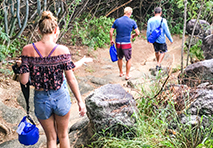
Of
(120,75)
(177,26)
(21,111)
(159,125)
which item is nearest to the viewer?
(159,125)

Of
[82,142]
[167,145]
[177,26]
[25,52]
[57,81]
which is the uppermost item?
[177,26]

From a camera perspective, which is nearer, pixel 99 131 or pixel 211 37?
pixel 99 131

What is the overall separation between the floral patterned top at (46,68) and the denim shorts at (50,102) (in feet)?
0.22

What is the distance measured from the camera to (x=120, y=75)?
6.12 metres

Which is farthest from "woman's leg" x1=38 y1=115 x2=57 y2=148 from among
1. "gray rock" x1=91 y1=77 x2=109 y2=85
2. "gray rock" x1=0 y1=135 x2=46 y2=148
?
"gray rock" x1=91 y1=77 x2=109 y2=85

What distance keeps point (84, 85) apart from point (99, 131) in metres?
3.06

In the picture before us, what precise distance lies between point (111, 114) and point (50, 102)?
77 cm

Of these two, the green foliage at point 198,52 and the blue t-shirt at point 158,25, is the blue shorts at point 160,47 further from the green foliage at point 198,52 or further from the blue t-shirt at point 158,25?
the green foliage at point 198,52

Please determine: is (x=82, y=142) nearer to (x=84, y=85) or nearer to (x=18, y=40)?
(x=84, y=85)

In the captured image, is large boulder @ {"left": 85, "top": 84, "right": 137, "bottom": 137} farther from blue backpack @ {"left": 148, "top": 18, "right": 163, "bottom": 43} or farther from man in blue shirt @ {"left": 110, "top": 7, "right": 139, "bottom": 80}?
blue backpack @ {"left": 148, "top": 18, "right": 163, "bottom": 43}

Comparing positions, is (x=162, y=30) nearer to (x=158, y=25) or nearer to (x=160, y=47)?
(x=158, y=25)

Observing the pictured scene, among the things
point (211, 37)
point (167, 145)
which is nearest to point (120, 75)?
point (211, 37)

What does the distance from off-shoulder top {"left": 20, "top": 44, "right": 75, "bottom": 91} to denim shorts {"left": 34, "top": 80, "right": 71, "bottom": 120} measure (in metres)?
0.07

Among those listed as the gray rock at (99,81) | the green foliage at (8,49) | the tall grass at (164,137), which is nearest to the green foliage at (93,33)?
the green foliage at (8,49)
